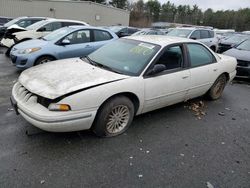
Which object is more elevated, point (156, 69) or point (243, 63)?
point (156, 69)

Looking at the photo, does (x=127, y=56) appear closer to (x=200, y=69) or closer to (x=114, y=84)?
(x=114, y=84)

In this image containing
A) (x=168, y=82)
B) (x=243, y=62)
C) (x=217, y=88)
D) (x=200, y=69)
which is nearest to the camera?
(x=168, y=82)

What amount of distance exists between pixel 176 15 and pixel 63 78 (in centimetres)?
6911

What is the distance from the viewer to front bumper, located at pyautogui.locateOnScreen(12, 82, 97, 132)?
9.16 ft

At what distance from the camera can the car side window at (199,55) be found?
Result: 4.37 m

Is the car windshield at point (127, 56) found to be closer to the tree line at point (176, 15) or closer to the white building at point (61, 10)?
the white building at point (61, 10)

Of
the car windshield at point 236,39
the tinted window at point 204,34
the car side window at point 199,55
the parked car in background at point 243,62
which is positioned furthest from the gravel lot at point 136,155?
the car windshield at point 236,39

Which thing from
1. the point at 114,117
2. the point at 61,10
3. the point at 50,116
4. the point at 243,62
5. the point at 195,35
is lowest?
the point at 114,117

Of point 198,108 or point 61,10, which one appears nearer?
point 198,108

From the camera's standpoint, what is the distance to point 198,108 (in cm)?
479

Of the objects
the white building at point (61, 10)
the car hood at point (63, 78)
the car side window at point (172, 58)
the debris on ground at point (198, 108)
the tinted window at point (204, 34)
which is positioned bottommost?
the debris on ground at point (198, 108)

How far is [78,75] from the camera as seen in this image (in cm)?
333

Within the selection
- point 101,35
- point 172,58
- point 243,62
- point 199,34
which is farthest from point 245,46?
point 172,58

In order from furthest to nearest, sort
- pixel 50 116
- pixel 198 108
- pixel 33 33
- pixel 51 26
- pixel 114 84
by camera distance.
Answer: pixel 51 26 → pixel 33 33 → pixel 198 108 → pixel 114 84 → pixel 50 116
